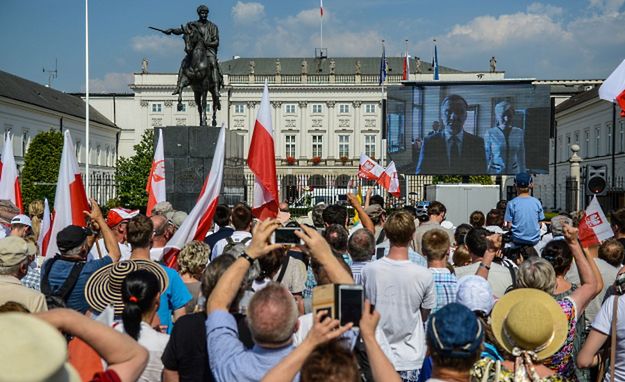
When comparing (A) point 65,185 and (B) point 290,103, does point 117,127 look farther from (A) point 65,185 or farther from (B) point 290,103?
(A) point 65,185

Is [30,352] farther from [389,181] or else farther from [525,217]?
[389,181]

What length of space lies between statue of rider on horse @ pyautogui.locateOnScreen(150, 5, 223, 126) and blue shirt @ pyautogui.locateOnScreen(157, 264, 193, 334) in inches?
447

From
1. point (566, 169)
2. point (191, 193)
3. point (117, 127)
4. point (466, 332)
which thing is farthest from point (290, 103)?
point (466, 332)

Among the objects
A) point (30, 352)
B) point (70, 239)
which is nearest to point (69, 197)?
point (70, 239)

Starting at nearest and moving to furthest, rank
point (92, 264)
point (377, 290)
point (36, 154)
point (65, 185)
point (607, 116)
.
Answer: point (377, 290), point (92, 264), point (65, 185), point (36, 154), point (607, 116)

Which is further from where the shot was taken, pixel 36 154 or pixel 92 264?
pixel 36 154

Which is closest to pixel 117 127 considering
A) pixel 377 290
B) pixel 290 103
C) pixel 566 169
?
pixel 290 103

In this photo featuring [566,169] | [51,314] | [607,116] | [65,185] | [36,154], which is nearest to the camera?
[51,314]

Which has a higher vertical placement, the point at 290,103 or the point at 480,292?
the point at 290,103

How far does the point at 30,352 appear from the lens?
1.91m

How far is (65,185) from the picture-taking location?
8.52 m

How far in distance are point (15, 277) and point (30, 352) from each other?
3.41 metres

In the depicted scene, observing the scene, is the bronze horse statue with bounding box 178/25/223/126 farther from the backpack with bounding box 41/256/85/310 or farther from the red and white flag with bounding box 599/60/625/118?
the backpack with bounding box 41/256/85/310

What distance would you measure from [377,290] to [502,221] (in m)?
6.53
